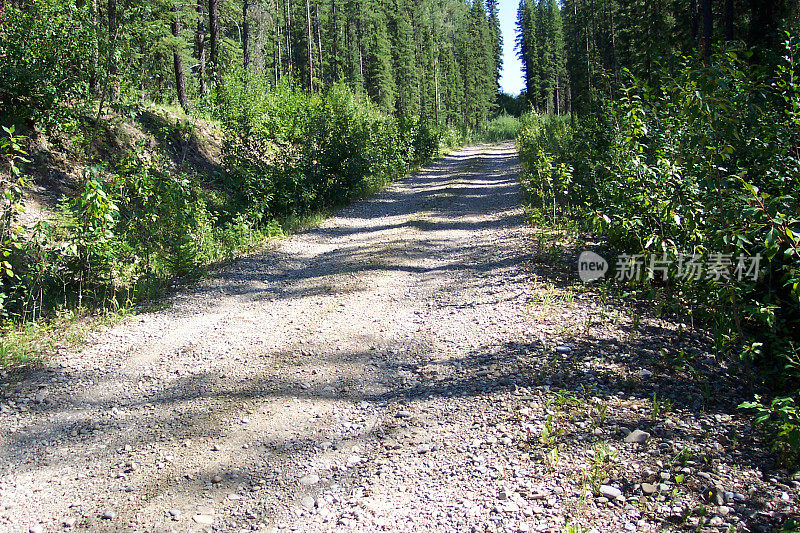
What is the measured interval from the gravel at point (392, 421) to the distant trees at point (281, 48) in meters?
4.64

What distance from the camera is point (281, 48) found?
61062mm

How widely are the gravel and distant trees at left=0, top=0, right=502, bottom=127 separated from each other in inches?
183

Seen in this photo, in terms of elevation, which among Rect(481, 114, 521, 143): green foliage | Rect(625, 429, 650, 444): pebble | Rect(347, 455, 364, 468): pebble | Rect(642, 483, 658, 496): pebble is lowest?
Rect(642, 483, 658, 496): pebble

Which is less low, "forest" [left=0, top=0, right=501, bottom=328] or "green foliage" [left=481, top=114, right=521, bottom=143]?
"green foliage" [left=481, top=114, right=521, bottom=143]

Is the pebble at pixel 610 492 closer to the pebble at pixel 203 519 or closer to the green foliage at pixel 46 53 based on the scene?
the pebble at pixel 203 519

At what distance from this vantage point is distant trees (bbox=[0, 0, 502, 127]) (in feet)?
28.2

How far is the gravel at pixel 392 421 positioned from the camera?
10.4ft

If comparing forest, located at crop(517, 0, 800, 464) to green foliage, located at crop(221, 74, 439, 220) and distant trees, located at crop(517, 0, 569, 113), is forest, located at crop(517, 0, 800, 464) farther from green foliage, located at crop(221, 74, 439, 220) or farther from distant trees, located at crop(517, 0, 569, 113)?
distant trees, located at crop(517, 0, 569, 113)

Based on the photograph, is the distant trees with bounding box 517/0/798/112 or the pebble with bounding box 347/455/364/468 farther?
the distant trees with bounding box 517/0/798/112

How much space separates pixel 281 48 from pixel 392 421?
210 feet

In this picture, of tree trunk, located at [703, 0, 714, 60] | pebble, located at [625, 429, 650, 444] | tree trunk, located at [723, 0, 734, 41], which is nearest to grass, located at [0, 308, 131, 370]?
pebble, located at [625, 429, 650, 444]

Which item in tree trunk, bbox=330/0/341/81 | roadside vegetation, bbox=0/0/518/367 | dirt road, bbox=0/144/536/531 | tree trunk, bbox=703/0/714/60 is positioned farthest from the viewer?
tree trunk, bbox=330/0/341/81

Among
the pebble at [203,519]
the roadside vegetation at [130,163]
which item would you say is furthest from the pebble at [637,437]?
the roadside vegetation at [130,163]

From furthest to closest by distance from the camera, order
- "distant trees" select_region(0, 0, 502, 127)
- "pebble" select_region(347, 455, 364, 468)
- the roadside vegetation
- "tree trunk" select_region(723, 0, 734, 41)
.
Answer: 1. "tree trunk" select_region(723, 0, 734, 41)
2. "distant trees" select_region(0, 0, 502, 127)
3. the roadside vegetation
4. "pebble" select_region(347, 455, 364, 468)
